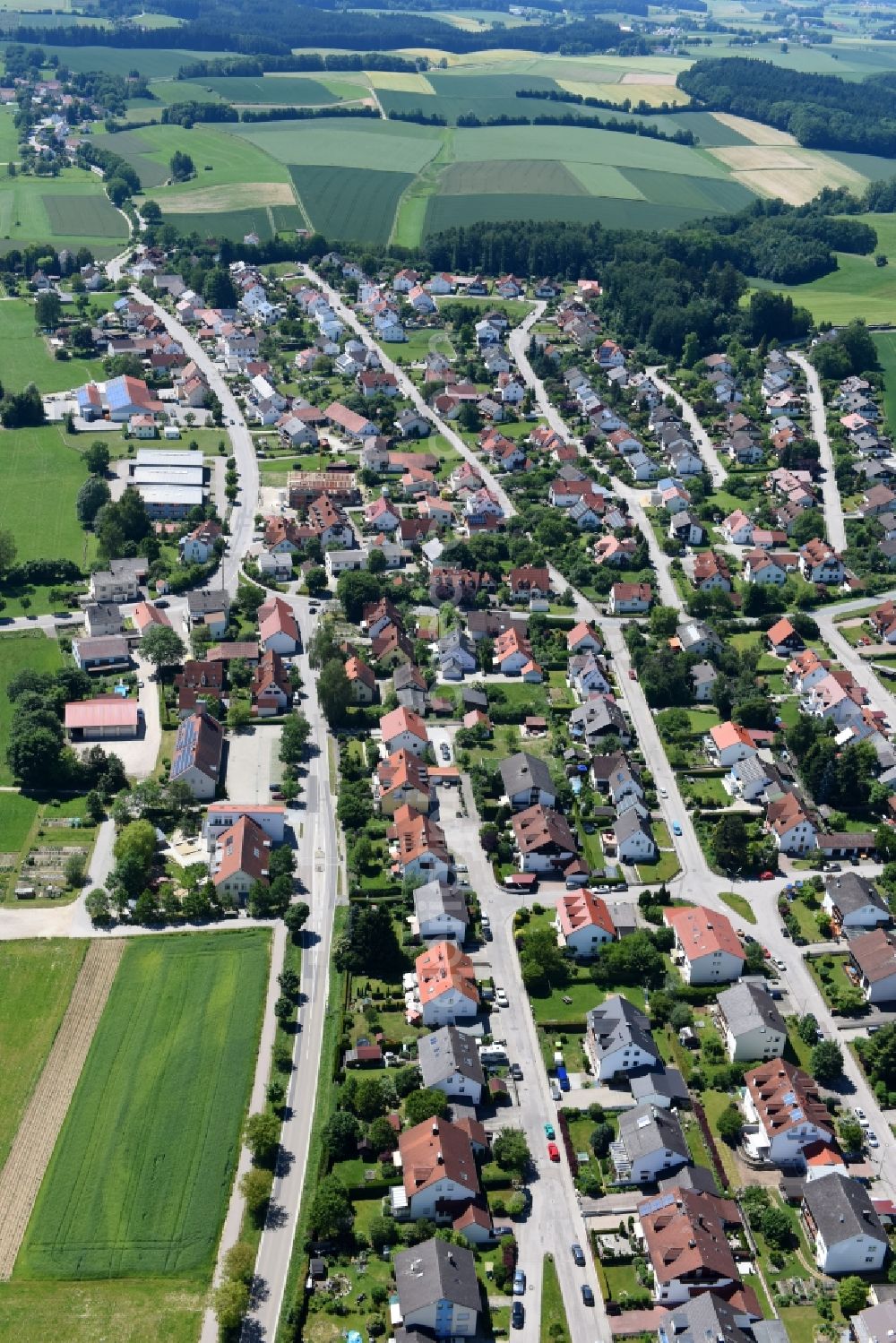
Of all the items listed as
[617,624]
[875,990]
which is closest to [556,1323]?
[875,990]

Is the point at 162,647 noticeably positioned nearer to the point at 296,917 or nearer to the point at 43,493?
the point at 296,917

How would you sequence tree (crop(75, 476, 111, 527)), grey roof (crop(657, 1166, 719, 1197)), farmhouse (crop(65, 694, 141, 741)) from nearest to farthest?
grey roof (crop(657, 1166, 719, 1197)) < farmhouse (crop(65, 694, 141, 741)) < tree (crop(75, 476, 111, 527))

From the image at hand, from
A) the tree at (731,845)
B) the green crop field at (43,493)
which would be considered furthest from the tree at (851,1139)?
the green crop field at (43,493)

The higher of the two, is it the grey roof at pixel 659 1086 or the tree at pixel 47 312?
the tree at pixel 47 312

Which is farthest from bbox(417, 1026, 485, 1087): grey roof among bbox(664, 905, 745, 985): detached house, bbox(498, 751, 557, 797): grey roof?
bbox(498, 751, 557, 797): grey roof

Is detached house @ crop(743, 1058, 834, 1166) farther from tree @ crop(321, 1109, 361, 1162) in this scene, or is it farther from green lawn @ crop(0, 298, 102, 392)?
green lawn @ crop(0, 298, 102, 392)

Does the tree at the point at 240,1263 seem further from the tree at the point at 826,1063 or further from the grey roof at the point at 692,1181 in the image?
the tree at the point at 826,1063
